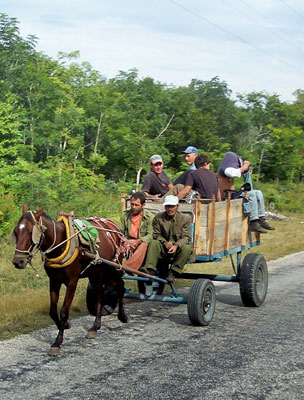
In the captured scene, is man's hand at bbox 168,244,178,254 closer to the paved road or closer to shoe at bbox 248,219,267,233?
the paved road

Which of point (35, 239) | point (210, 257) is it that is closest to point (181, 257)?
point (210, 257)

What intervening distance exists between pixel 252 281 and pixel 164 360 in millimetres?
3229

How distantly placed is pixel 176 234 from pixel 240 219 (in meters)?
1.96

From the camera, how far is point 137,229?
885 centimetres

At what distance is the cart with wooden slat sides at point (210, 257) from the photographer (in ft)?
27.7

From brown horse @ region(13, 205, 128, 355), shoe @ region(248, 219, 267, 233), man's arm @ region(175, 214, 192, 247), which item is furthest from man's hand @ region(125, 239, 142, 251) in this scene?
shoe @ region(248, 219, 267, 233)

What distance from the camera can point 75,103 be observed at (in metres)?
31.4

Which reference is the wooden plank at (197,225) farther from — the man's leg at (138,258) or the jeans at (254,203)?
the jeans at (254,203)

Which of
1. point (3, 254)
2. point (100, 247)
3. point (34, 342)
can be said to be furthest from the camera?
point (3, 254)

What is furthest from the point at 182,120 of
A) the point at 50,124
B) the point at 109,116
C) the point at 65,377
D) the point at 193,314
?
the point at 65,377

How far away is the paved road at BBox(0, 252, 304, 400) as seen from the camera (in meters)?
5.81

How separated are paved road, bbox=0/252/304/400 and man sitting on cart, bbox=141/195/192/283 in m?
0.86

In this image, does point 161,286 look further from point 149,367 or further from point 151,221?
point 149,367

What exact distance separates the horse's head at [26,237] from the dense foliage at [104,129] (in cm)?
1075
